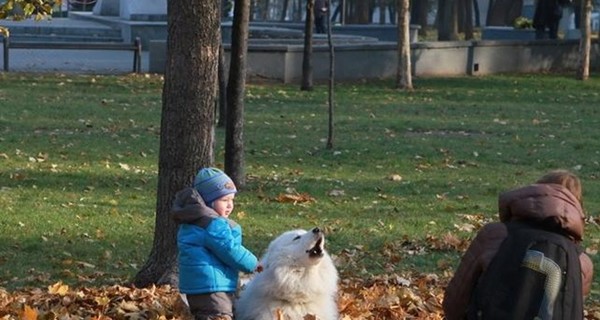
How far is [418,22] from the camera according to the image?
62.7m

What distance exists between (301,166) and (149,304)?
967 centimetres

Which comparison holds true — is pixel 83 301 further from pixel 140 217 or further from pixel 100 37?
pixel 100 37

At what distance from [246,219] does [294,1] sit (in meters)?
82.5

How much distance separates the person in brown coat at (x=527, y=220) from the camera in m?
5.50

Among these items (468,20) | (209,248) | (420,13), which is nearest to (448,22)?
(468,20)

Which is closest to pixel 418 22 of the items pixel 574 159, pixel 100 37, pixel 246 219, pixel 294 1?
pixel 100 37

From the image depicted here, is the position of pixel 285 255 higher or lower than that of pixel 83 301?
higher

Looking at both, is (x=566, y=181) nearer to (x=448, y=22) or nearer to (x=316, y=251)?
(x=316, y=251)

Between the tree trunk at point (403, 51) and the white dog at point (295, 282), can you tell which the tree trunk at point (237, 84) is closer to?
the white dog at point (295, 282)

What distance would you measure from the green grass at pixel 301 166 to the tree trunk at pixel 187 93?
1.94 m

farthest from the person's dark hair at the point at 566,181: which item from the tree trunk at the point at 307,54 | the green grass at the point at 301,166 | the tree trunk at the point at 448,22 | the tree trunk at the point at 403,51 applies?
the tree trunk at the point at 448,22

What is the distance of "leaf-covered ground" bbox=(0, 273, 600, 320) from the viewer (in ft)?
25.1

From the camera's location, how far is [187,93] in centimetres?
878

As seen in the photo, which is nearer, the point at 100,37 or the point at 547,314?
the point at 547,314
